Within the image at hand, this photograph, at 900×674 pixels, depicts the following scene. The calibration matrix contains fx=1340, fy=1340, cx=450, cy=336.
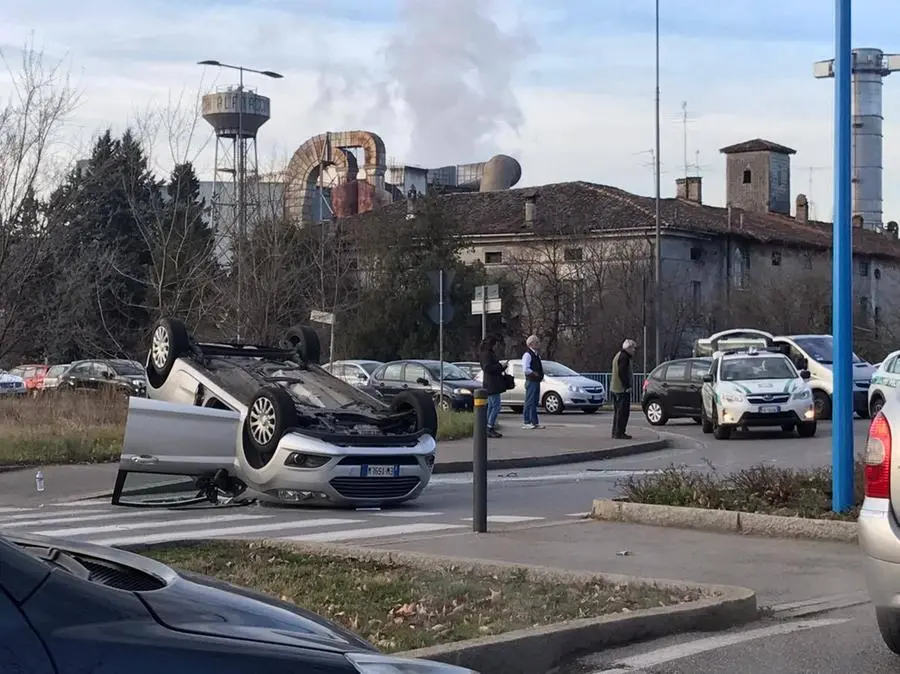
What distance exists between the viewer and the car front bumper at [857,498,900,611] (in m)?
6.36

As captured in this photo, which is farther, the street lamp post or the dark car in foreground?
the street lamp post

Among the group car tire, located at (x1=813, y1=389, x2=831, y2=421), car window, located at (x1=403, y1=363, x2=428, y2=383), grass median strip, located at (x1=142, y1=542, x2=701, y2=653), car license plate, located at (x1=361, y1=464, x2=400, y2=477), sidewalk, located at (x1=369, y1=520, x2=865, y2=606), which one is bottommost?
sidewalk, located at (x1=369, y1=520, x2=865, y2=606)

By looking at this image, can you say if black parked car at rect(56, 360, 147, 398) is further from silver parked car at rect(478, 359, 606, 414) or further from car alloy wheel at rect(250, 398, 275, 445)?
car alloy wheel at rect(250, 398, 275, 445)

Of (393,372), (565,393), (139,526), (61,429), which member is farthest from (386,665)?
(565,393)

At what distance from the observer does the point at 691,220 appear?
64.8 m

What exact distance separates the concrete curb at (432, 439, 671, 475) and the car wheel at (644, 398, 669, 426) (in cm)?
659

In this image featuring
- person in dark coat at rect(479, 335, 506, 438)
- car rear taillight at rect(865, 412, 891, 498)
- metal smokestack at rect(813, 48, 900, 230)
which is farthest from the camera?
metal smokestack at rect(813, 48, 900, 230)

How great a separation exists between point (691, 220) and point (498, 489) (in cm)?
5000

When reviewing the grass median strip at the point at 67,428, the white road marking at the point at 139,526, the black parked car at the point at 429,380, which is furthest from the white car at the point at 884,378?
the white road marking at the point at 139,526

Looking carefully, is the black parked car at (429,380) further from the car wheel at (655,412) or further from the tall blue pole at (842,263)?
the tall blue pole at (842,263)

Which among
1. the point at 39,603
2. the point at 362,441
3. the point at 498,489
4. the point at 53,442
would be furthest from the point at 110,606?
the point at 53,442

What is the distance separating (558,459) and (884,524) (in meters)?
14.6

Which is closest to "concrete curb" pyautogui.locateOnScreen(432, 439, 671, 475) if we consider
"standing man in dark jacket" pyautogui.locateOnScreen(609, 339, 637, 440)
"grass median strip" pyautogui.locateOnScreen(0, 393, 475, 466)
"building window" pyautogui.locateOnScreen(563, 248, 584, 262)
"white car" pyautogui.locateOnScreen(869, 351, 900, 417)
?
"standing man in dark jacket" pyautogui.locateOnScreen(609, 339, 637, 440)

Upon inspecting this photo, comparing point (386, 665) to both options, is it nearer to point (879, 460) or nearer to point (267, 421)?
point (879, 460)
